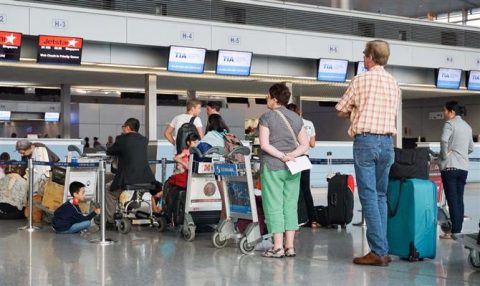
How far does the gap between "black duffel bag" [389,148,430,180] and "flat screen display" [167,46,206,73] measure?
11.3m

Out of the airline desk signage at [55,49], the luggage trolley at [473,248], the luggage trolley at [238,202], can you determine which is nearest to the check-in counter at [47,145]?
the airline desk signage at [55,49]

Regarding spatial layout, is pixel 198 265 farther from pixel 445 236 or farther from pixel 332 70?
pixel 332 70

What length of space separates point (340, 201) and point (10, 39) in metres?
8.80

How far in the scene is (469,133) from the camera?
24.1 ft

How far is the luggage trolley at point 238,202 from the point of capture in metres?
6.45

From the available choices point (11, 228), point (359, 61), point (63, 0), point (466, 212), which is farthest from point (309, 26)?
point (11, 228)

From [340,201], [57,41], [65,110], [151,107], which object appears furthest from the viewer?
[65,110]

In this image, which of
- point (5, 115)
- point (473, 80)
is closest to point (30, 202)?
point (5, 115)

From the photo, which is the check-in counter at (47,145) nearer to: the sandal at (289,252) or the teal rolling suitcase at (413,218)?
the sandal at (289,252)

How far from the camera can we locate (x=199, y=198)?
296 inches

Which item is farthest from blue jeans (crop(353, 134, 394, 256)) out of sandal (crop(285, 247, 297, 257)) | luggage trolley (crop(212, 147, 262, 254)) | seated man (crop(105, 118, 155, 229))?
seated man (crop(105, 118, 155, 229))

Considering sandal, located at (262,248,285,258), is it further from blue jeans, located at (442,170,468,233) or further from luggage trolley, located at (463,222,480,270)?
blue jeans, located at (442,170,468,233)

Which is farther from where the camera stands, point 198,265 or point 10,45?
point 10,45

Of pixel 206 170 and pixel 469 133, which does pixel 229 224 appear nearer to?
pixel 206 170
